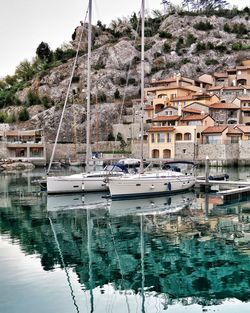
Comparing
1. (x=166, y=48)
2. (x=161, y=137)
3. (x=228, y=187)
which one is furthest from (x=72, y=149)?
(x=166, y=48)

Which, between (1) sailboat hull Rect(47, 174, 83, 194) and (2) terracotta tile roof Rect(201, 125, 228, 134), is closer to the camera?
(1) sailboat hull Rect(47, 174, 83, 194)

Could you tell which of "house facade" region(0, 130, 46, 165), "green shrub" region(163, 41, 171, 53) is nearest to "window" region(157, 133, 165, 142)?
"house facade" region(0, 130, 46, 165)

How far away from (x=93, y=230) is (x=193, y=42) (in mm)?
101651

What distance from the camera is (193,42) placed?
116562 mm

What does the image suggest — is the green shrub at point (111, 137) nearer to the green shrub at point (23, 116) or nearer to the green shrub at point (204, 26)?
the green shrub at point (23, 116)

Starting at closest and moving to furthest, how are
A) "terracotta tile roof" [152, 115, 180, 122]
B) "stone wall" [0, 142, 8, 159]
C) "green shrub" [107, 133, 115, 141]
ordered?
"terracotta tile roof" [152, 115, 180, 122], "stone wall" [0, 142, 8, 159], "green shrub" [107, 133, 115, 141]

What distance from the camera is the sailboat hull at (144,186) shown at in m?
33.2

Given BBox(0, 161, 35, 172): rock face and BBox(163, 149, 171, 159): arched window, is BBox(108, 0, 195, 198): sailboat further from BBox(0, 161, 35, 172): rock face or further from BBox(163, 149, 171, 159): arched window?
BBox(0, 161, 35, 172): rock face

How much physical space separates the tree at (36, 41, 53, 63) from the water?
325 ft

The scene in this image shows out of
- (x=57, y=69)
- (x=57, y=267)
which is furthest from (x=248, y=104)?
(x=57, y=267)

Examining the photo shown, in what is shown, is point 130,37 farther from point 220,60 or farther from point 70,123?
point 70,123

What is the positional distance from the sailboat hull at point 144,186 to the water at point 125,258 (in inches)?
97.9

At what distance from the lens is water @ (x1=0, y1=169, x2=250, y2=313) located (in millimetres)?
13406

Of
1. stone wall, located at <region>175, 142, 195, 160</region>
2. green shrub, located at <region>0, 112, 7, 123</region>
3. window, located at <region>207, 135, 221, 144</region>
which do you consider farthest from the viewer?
green shrub, located at <region>0, 112, 7, 123</region>
